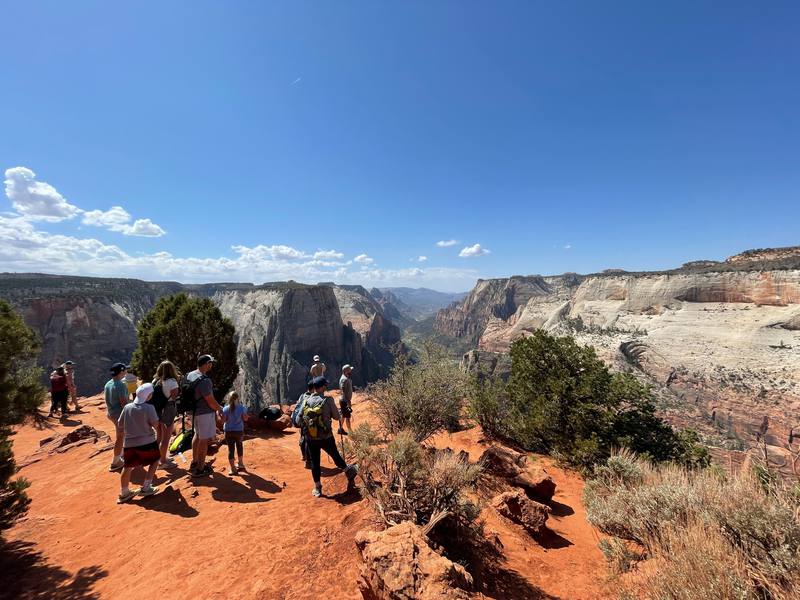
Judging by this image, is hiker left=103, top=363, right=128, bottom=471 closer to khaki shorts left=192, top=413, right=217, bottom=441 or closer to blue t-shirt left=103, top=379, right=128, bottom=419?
blue t-shirt left=103, top=379, right=128, bottom=419

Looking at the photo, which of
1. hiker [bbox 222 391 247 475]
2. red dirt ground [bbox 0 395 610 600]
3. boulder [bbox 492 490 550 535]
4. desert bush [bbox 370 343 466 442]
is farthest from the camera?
desert bush [bbox 370 343 466 442]

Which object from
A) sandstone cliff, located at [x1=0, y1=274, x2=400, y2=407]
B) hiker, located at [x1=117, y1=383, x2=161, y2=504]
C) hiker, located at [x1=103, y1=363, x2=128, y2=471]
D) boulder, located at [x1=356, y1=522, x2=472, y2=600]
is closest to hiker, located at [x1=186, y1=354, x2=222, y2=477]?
hiker, located at [x1=117, y1=383, x2=161, y2=504]

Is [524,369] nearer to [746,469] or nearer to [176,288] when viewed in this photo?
[746,469]

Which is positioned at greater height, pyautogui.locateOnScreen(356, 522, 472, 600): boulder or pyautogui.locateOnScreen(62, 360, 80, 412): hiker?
pyautogui.locateOnScreen(356, 522, 472, 600): boulder

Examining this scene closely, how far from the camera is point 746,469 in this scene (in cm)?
463

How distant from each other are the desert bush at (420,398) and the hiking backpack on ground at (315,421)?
9.59 ft

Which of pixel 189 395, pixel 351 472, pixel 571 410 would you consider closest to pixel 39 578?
pixel 189 395

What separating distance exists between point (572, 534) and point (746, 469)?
9.27ft

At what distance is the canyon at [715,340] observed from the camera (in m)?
31.6

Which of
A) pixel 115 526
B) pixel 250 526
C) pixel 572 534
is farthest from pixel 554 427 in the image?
pixel 115 526

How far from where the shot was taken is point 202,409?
6312 millimetres

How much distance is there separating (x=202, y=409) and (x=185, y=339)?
982 centimetres

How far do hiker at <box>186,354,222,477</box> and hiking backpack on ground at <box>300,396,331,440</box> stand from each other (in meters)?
1.93

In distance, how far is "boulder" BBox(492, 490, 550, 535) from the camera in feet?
17.5
